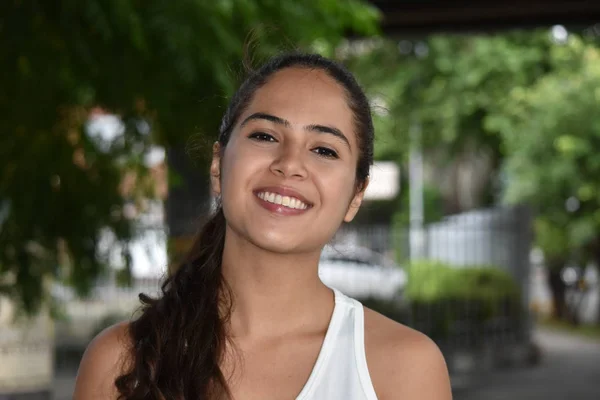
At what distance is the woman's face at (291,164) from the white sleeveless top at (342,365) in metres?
0.16

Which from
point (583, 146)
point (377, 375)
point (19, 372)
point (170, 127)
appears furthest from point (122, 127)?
point (583, 146)

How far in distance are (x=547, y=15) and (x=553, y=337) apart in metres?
9.52

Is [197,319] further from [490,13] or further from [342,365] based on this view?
[490,13]

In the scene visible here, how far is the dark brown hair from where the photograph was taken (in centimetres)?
190

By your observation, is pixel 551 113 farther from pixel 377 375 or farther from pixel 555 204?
pixel 377 375

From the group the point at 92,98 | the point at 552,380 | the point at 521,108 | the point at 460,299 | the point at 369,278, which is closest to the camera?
the point at 92,98

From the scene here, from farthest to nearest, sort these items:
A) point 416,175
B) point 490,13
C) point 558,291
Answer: point 416,175
point 558,291
point 490,13

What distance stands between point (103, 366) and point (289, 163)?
1.67ft

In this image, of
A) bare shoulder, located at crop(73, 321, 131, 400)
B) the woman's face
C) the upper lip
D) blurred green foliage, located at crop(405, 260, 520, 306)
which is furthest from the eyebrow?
blurred green foliage, located at crop(405, 260, 520, 306)

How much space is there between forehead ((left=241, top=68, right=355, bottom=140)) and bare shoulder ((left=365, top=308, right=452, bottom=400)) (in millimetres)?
391

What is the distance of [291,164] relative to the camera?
1838mm

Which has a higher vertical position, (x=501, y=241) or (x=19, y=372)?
(x=501, y=241)

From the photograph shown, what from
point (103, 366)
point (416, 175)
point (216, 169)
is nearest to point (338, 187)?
point (216, 169)

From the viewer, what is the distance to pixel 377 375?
1.86 meters
